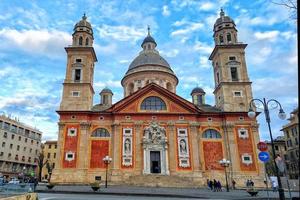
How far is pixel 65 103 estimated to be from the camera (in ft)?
126

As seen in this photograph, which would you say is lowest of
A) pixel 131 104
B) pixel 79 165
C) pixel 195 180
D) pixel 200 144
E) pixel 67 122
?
pixel 195 180

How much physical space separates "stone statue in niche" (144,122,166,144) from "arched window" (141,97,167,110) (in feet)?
8.70

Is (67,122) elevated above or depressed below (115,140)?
above

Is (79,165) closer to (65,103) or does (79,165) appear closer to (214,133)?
(65,103)

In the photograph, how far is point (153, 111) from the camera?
3756 centimetres

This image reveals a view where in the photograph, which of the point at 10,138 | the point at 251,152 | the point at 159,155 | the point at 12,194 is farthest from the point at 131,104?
the point at 10,138

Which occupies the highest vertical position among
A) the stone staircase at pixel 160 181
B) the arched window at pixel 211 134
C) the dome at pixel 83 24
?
the dome at pixel 83 24

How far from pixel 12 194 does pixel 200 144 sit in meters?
27.9

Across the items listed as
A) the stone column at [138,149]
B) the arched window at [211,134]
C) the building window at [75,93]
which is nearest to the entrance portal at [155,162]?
the stone column at [138,149]

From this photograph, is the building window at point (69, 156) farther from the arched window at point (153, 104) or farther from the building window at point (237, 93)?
the building window at point (237, 93)

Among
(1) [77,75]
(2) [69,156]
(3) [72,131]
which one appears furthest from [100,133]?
(1) [77,75]

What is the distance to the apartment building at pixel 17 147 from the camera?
5416 centimetres

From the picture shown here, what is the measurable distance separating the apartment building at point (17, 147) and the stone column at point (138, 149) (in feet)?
88.5

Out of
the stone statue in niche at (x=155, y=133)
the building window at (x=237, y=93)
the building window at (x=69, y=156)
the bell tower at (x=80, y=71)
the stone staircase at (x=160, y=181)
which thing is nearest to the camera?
the stone staircase at (x=160, y=181)
